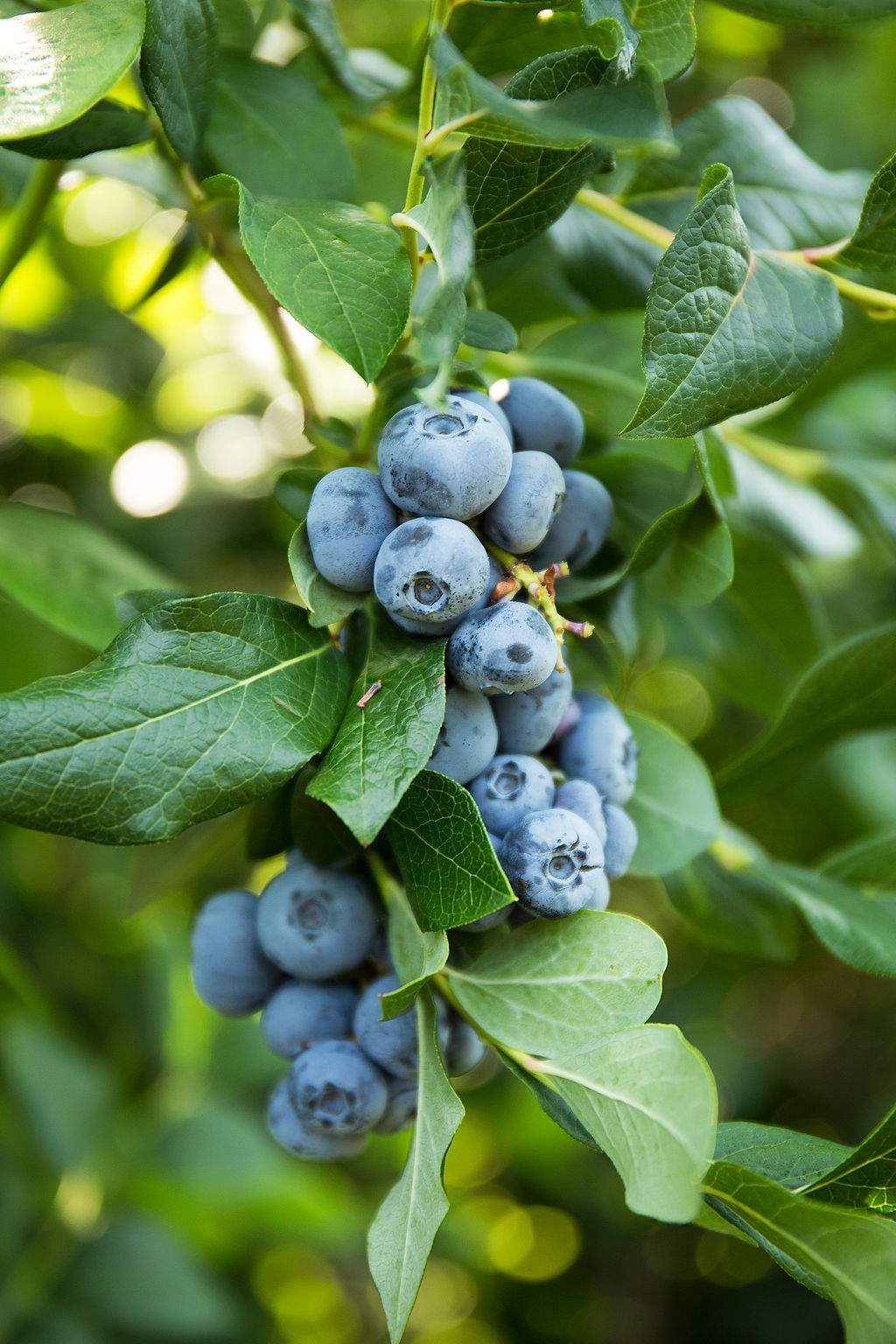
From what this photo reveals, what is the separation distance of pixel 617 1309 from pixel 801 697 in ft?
6.83

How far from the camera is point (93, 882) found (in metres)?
1.60

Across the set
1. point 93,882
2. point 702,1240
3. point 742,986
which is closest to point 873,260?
point 93,882

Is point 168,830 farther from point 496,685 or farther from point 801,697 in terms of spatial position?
point 801,697

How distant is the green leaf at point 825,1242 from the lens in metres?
0.57

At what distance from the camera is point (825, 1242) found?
0.59 metres

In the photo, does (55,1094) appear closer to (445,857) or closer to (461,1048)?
(461,1048)

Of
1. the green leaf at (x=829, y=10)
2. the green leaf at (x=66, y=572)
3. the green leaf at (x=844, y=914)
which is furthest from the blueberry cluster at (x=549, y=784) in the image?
the green leaf at (x=829, y=10)

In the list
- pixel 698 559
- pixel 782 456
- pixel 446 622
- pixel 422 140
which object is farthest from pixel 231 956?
pixel 782 456

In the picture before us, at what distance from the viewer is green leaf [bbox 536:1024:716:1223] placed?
515 mm

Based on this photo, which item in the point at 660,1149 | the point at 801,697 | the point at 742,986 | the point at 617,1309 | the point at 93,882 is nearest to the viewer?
the point at 660,1149

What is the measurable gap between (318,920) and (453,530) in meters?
0.26

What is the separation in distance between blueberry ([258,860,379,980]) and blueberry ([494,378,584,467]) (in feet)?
0.93

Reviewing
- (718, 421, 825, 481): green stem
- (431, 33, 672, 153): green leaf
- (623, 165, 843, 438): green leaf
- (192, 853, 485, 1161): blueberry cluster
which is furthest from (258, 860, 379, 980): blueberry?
(718, 421, 825, 481): green stem

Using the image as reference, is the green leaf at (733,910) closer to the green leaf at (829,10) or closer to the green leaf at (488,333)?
the green leaf at (488,333)
